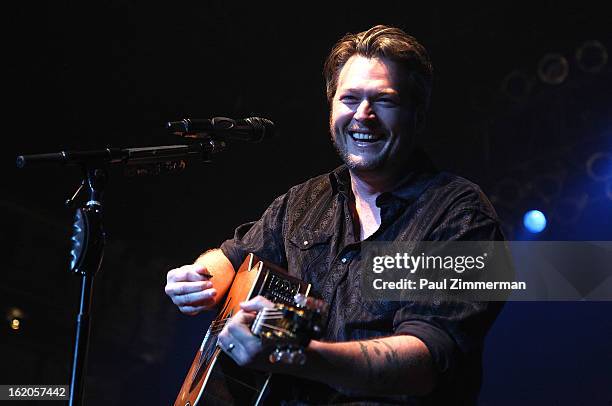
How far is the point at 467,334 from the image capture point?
7.59ft

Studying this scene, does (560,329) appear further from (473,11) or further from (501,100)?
(473,11)

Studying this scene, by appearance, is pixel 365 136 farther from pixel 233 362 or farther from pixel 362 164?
pixel 233 362

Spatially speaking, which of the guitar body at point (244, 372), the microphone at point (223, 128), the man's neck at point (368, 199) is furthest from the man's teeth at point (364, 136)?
the guitar body at point (244, 372)

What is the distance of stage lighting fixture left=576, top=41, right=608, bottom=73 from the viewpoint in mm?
4895

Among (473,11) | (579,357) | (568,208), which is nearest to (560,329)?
(579,357)

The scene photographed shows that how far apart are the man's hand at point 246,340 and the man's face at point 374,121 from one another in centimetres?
94

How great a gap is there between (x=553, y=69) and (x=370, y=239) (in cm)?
294

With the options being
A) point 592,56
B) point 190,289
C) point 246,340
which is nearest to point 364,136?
point 190,289

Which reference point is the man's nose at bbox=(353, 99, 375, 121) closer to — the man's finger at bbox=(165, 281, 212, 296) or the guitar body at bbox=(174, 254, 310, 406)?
the guitar body at bbox=(174, 254, 310, 406)

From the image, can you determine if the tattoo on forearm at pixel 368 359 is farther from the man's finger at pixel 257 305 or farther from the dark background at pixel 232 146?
the dark background at pixel 232 146

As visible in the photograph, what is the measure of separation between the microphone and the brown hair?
0.38m

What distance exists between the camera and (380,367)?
7.09 ft

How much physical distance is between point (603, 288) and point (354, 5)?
2.41 m

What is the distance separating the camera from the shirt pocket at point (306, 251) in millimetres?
2766
